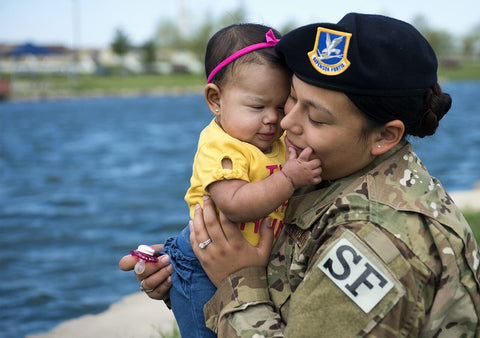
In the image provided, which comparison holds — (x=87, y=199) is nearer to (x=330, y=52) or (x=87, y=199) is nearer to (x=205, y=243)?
(x=205, y=243)

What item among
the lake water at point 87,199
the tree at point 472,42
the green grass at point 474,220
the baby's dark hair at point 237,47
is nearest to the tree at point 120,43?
the lake water at point 87,199

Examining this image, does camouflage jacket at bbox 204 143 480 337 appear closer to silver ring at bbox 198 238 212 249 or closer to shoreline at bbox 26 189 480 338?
silver ring at bbox 198 238 212 249

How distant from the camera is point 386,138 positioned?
1.96m

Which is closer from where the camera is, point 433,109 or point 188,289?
point 433,109

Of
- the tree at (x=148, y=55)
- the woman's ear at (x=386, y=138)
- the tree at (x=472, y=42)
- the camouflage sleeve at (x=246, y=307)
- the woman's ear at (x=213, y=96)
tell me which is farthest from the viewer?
the tree at (x=472, y=42)

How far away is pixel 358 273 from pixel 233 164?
2.28 feet

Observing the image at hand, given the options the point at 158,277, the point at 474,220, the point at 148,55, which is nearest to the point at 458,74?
the point at 148,55

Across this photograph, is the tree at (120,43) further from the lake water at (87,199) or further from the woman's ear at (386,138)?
the woman's ear at (386,138)

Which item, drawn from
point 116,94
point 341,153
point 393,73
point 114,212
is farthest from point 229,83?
point 116,94

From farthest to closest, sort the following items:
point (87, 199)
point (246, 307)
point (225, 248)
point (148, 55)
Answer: point (148, 55)
point (87, 199)
point (225, 248)
point (246, 307)

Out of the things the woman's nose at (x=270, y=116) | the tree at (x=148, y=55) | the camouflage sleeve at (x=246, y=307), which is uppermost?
the tree at (x=148, y=55)

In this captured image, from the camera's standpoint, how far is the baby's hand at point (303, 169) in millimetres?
2004

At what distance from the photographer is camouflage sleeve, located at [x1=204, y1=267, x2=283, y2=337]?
2.02 m

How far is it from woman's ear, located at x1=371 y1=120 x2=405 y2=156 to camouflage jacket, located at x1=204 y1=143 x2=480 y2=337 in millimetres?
56
